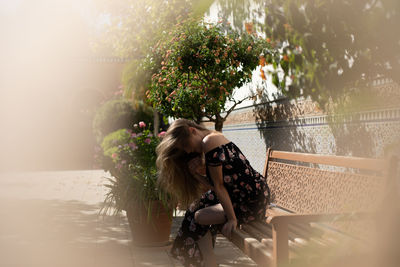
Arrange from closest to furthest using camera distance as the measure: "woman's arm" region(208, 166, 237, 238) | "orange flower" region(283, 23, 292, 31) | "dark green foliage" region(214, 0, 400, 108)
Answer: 1. "dark green foliage" region(214, 0, 400, 108)
2. "orange flower" region(283, 23, 292, 31)
3. "woman's arm" region(208, 166, 237, 238)

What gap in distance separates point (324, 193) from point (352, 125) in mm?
840

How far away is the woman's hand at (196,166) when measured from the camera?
168 inches

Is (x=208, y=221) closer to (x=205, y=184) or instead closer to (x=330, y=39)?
(x=205, y=184)

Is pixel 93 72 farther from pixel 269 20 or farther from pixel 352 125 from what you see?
pixel 269 20

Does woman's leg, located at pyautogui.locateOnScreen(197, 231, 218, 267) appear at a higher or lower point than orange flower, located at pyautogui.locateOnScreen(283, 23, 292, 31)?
lower

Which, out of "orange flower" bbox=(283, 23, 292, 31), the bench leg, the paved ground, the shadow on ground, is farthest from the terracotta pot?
"orange flower" bbox=(283, 23, 292, 31)

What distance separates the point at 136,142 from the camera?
7.32m

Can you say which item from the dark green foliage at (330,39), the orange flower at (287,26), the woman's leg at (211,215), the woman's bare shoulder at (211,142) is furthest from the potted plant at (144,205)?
the orange flower at (287,26)

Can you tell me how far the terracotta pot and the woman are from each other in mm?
1355

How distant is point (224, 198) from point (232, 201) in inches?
14.1

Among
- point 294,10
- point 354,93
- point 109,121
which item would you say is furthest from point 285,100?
point 109,121

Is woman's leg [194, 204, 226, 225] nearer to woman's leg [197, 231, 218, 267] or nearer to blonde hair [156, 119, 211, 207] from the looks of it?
woman's leg [197, 231, 218, 267]

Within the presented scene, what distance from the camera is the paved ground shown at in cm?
520

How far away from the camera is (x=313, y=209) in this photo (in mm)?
4461
